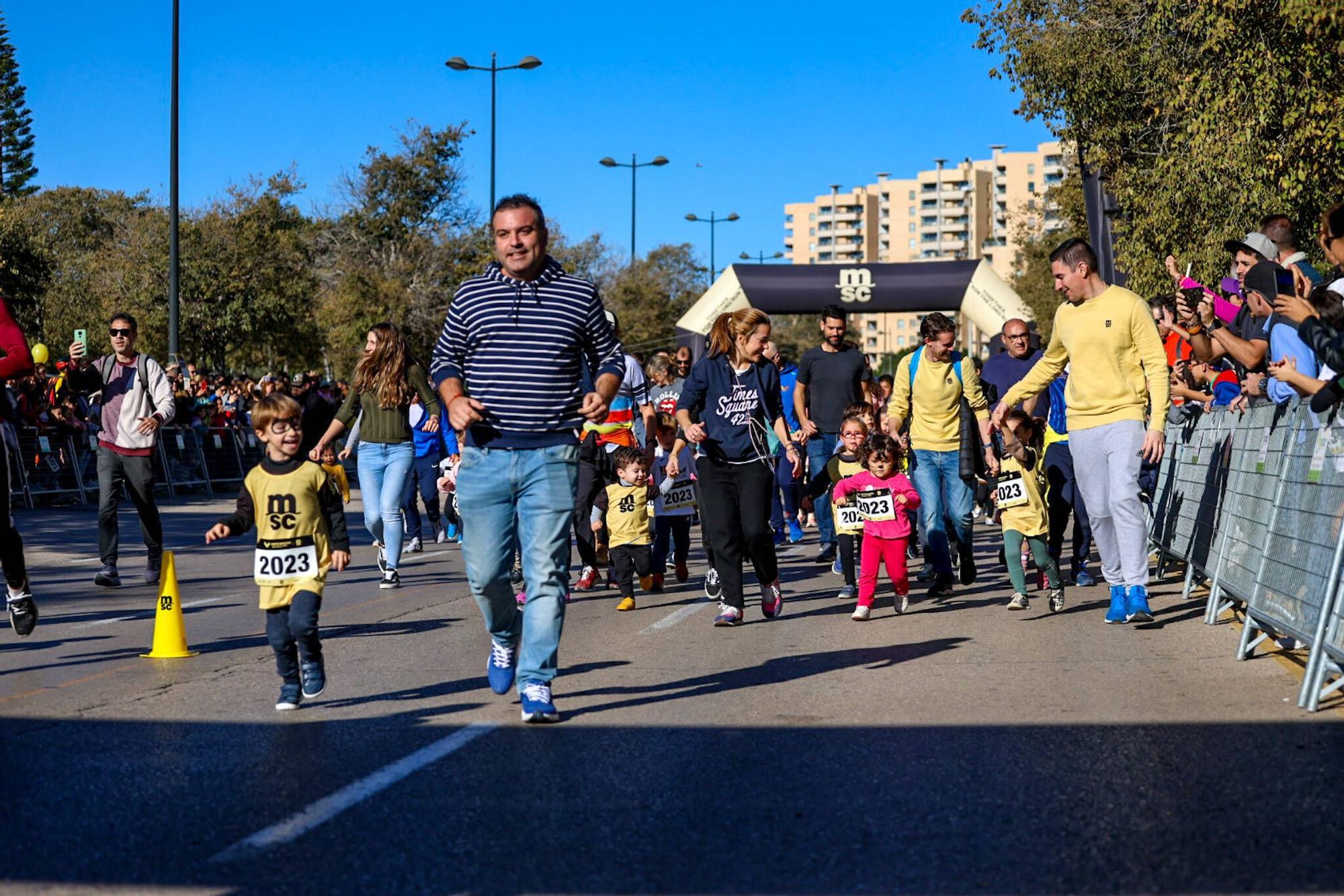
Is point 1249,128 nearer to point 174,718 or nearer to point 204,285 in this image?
point 174,718

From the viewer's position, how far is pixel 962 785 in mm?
5574

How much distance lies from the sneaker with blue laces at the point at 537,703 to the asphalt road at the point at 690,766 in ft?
0.21

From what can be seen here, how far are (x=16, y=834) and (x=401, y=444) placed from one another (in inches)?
326

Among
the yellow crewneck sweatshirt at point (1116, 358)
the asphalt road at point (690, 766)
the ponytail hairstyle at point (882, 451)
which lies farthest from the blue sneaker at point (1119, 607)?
the ponytail hairstyle at point (882, 451)

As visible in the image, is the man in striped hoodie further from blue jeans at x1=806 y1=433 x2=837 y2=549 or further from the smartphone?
blue jeans at x1=806 y1=433 x2=837 y2=549

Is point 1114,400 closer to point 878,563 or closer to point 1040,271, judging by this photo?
point 878,563

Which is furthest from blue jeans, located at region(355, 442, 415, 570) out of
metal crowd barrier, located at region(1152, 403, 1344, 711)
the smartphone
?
the smartphone

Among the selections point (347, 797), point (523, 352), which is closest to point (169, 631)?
point (523, 352)

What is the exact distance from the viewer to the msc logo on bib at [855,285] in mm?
33875

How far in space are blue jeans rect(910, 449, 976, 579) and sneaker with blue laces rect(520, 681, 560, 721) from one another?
Answer: 577cm

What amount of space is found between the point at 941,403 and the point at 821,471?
99.0 inches

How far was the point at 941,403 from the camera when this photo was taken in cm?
1230

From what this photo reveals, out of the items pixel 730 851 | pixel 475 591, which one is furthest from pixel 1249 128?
pixel 730 851

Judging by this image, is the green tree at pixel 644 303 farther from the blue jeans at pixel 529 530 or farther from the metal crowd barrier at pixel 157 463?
the blue jeans at pixel 529 530
